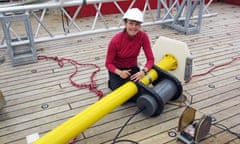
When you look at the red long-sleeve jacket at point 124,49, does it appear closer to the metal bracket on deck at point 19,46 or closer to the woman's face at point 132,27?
the woman's face at point 132,27

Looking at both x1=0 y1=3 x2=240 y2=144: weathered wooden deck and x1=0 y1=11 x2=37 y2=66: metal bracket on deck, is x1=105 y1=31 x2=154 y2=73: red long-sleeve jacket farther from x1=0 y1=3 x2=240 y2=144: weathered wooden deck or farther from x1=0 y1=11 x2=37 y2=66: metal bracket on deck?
x1=0 y1=11 x2=37 y2=66: metal bracket on deck

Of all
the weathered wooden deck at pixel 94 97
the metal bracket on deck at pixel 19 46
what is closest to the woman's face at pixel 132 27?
the weathered wooden deck at pixel 94 97

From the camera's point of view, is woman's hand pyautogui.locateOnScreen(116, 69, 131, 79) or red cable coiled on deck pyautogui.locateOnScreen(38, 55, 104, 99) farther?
red cable coiled on deck pyautogui.locateOnScreen(38, 55, 104, 99)

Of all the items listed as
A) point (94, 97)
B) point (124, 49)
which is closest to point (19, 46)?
point (94, 97)

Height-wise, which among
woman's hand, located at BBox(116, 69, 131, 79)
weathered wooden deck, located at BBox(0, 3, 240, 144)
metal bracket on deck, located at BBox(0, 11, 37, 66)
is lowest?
weathered wooden deck, located at BBox(0, 3, 240, 144)

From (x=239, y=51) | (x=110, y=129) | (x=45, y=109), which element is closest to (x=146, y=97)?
(x=110, y=129)

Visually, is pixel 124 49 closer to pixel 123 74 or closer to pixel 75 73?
pixel 123 74

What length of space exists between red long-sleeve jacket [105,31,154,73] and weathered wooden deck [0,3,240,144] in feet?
1.34

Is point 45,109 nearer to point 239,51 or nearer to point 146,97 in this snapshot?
point 146,97

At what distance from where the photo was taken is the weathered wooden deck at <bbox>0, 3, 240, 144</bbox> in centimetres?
197

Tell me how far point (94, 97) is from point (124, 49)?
0.60 metres

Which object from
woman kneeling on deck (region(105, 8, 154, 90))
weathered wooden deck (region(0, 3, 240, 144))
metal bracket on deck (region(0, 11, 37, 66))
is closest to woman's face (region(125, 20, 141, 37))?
woman kneeling on deck (region(105, 8, 154, 90))

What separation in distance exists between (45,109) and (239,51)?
2.75 meters

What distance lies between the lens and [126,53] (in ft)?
7.20
